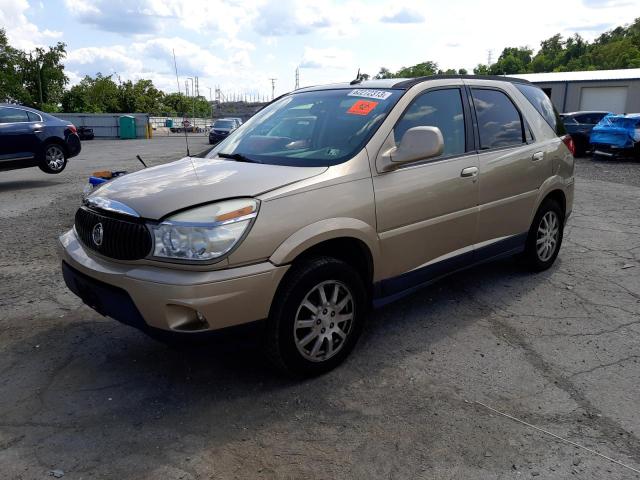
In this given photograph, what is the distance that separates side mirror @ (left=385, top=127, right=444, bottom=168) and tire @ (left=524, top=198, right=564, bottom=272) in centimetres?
207

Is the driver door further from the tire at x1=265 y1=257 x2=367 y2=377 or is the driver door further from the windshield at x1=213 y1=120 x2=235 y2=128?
the windshield at x1=213 y1=120 x2=235 y2=128

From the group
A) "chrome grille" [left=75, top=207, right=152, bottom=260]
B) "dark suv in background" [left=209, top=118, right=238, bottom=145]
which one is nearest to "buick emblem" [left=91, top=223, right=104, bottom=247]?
"chrome grille" [left=75, top=207, right=152, bottom=260]

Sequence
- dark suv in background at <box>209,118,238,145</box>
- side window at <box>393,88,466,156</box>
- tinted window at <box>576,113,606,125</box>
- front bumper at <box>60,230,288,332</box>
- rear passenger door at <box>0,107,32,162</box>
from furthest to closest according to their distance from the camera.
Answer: dark suv in background at <box>209,118,238,145</box>, tinted window at <box>576,113,606,125</box>, rear passenger door at <box>0,107,32,162</box>, side window at <box>393,88,466,156</box>, front bumper at <box>60,230,288,332</box>

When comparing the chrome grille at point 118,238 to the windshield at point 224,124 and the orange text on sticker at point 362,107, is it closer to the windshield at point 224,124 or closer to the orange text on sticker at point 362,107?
the orange text on sticker at point 362,107

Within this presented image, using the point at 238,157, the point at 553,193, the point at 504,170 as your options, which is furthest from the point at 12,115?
the point at 553,193

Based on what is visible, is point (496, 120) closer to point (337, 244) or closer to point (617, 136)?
point (337, 244)

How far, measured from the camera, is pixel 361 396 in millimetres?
3178

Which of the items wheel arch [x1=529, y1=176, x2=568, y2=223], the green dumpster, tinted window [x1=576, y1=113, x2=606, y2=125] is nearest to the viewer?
wheel arch [x1=529, y1=176, x2=568, y2=223]

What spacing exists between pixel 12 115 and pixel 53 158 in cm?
124

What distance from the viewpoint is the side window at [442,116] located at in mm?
3803

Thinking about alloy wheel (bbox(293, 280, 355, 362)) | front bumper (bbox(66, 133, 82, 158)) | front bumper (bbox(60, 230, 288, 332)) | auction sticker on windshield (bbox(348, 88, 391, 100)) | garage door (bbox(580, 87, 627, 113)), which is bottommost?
alloy wheel (bbox(293, 280, 355, 362))

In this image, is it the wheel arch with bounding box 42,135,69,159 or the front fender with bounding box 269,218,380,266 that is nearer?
the front fender with bounding box 269,218,380,266

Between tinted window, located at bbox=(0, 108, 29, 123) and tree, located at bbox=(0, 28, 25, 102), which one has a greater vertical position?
tree, located at bbox=(0, 28, 25, 102)

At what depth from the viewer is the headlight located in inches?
110
